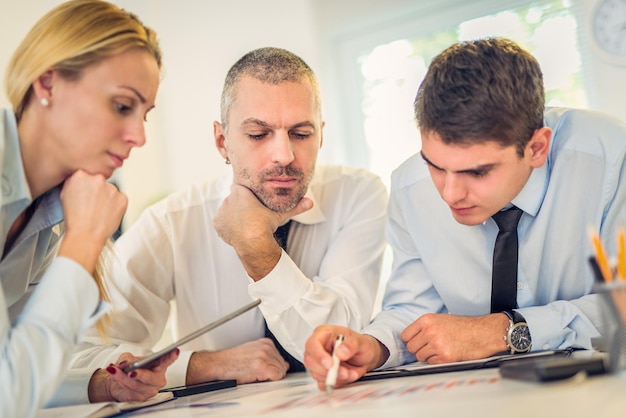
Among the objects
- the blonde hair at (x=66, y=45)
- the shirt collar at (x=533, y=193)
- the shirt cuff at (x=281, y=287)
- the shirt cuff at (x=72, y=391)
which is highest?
the blonde hair at (x=66, y=45)

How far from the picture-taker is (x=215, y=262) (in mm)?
2008

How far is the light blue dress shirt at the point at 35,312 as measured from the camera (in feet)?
3.14

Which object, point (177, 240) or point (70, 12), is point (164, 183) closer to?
point (177, 240)

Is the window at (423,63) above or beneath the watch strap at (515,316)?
above

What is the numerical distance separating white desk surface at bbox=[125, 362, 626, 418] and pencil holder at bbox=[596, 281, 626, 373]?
3 cm

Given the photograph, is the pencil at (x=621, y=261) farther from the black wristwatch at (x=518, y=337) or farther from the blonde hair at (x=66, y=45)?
the blonde hair at (x=66, y=45)

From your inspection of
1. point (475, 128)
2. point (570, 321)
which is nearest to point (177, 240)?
point (475, 128)

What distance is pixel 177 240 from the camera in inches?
78.9

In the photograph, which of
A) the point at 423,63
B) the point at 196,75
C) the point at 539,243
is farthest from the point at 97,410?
the point at 423,63

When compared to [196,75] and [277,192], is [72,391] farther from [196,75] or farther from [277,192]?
[196,75]

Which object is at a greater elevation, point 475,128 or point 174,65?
point 174,65

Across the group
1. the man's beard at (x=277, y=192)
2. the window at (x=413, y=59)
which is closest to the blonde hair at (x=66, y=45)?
the man's beard at (x=277, y=192)

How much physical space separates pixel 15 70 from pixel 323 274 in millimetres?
997

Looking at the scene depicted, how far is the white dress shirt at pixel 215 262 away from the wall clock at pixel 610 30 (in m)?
1.22
